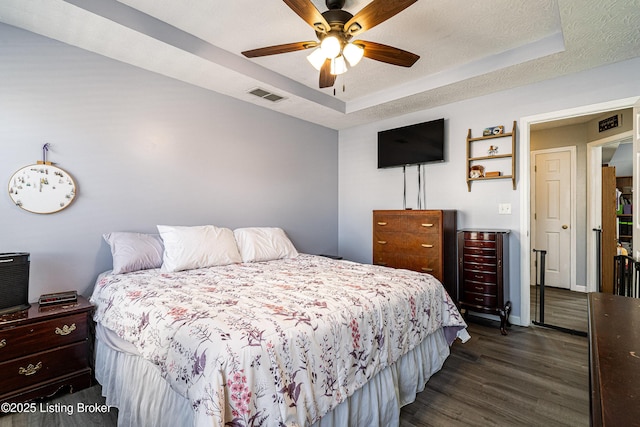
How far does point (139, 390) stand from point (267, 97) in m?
2.95

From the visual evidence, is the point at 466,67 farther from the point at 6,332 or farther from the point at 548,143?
the point at 6,332

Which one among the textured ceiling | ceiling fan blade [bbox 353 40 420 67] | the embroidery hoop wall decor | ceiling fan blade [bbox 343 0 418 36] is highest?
the textured ceiling

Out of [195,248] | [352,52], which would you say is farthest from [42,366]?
[352,52]

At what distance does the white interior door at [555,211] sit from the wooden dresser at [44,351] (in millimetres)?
5791

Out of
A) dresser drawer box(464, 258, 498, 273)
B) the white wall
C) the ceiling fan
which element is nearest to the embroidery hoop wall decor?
the ceiling fan

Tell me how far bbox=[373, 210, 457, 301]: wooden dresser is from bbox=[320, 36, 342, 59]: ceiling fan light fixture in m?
2.06

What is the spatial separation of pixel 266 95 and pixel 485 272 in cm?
303

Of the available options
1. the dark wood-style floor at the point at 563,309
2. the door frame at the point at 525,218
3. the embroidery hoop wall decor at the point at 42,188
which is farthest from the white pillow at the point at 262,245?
the dark wood-style floor at the point at 563,309

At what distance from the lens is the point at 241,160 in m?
3.52

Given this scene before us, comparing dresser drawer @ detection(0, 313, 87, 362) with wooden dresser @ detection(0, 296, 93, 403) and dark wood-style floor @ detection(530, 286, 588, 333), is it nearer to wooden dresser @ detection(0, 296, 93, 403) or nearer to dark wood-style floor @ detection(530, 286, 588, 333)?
wooden dresser @ detection(0, 296, 93, 403)

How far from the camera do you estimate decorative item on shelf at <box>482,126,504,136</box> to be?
325 centimetres

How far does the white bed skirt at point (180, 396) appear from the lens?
4.49 ft

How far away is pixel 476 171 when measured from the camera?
11.3ft

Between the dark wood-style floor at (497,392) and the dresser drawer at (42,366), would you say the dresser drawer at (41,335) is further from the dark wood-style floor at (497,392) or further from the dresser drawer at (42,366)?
the dark wood-style floor at (497,392)
